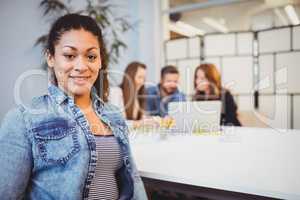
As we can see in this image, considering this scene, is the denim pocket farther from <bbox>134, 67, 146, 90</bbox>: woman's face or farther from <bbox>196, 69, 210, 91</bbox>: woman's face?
<bbox>196, 69, 210, 91</bbox>: woman's face

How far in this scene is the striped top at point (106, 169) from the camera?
3.08 ft

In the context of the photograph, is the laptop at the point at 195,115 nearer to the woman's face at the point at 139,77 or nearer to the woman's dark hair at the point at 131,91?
the woman's dark hair at the point at 131,91

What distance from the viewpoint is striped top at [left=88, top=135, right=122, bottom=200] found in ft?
3.08

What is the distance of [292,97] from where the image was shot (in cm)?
289

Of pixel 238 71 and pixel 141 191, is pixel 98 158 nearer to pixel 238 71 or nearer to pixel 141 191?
pixel 141 191

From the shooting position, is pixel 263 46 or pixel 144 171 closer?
pixel 144 171

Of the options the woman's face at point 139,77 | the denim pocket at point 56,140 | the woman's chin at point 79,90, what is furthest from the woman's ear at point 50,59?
the woman's face at point 139,77

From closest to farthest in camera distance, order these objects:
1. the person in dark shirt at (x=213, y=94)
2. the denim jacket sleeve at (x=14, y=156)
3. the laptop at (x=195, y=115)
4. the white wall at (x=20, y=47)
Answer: the denim jacket sleeve at (x=14, y=156)
the white wall at (x=20, y=47)
the laptop at (x=195, y=115)
the person in dark shirt at (x=213, y=94)

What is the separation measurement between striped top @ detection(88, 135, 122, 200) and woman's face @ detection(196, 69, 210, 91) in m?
2.39

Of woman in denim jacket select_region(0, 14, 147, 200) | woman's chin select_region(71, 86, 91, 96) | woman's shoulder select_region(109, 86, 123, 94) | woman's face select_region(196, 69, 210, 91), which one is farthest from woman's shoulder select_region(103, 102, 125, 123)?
woman's face select_region(196, 69, 210, 91)

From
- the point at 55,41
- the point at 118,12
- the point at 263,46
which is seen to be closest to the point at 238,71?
the point at 263,46

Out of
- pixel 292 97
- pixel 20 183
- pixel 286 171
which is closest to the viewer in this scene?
pixel 20 183

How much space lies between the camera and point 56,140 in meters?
0.87

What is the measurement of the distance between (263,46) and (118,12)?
1913 mm
